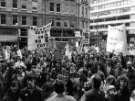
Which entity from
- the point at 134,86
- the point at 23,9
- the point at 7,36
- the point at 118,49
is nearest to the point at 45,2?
the point at 23,9

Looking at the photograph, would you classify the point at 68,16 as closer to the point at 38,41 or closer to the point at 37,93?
the point at 38,41

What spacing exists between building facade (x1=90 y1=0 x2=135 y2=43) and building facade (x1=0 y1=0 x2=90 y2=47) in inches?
1159

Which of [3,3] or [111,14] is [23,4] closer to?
[3,3]

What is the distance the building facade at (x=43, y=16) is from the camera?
39.2m

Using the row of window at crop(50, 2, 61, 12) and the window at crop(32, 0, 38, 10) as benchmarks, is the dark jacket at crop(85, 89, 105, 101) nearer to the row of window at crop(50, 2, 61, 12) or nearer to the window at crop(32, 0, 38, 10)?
the window at crop(32, 0, 38, 10)

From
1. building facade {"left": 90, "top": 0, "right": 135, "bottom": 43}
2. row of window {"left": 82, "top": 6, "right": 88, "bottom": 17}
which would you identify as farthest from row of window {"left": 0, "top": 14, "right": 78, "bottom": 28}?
building facade {"left": 90, "top": 0, "right": 135, "bottom": 43}

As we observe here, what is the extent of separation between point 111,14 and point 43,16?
149 ft

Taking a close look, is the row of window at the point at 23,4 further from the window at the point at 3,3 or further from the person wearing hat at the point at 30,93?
the person wearing hat at the point at 30,93

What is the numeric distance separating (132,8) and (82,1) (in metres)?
31.0

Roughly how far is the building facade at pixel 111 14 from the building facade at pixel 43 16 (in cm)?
2944

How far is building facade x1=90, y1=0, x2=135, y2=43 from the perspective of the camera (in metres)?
77.5

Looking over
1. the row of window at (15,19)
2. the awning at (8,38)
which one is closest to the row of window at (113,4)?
the row of window at (15,19)

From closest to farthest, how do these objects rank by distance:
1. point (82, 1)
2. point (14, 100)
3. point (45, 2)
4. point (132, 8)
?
point (14, 100) < point (45, 2) < point (82, 1) < point (132, 8)

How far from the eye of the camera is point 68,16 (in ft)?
151
